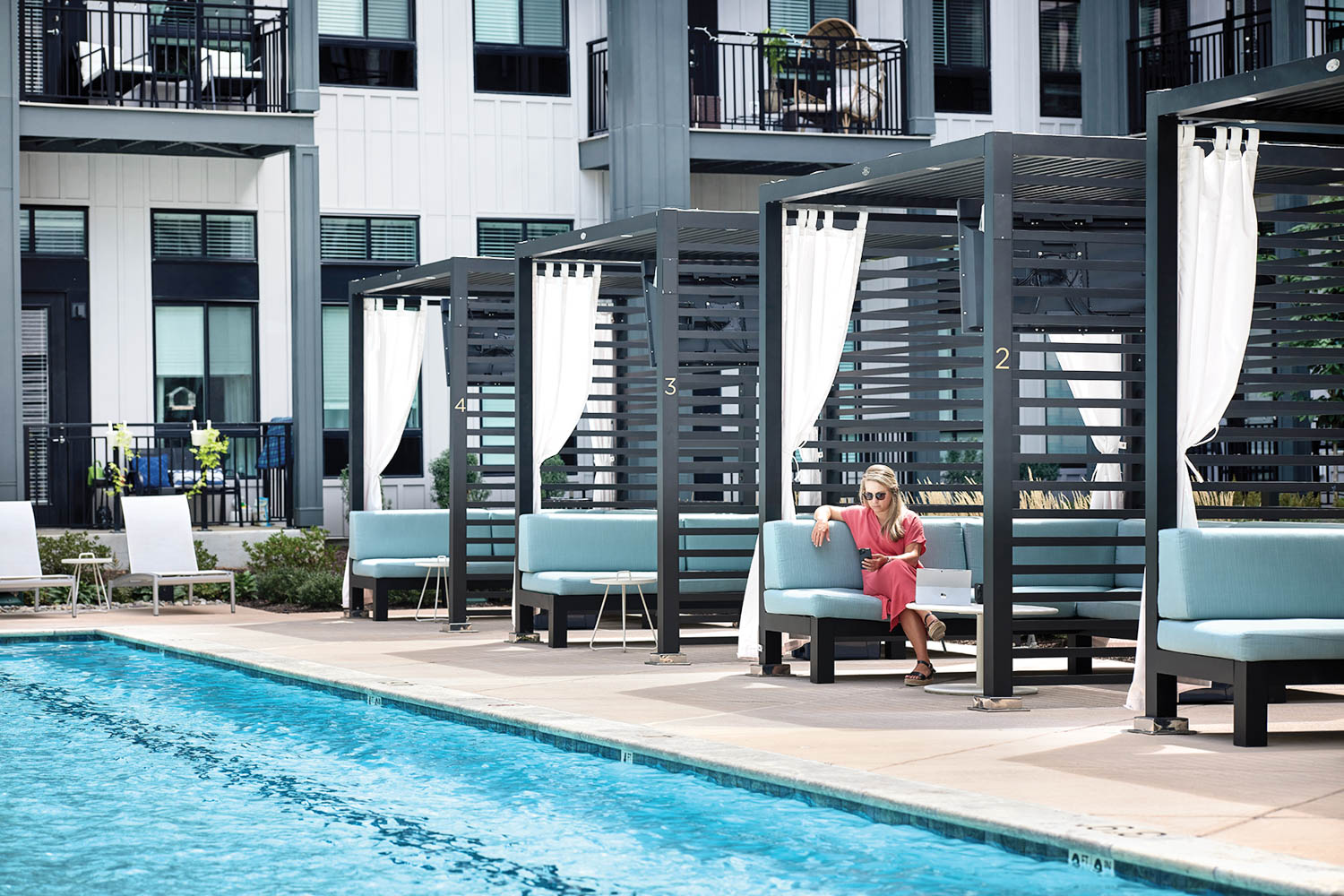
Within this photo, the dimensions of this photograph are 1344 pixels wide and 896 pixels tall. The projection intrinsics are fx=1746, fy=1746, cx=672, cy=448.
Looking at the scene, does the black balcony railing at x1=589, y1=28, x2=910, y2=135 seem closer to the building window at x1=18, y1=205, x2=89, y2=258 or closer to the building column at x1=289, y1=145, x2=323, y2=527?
the building column at x1=289, y1=145, x2=323, y2=527

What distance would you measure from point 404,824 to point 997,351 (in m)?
3.75

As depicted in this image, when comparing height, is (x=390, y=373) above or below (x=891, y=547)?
above

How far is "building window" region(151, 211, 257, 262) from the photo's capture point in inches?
763

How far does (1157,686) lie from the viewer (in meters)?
7.51

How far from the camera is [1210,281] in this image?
757cm

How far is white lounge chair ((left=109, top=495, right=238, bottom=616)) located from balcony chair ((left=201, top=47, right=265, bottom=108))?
481 centimetres

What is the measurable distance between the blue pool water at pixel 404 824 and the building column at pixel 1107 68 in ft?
46.5

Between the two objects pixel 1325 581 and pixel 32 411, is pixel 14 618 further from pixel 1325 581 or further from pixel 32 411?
pixel 1325 581

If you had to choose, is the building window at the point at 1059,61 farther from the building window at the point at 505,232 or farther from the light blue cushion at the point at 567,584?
the light blue cushion at the point at 567,584

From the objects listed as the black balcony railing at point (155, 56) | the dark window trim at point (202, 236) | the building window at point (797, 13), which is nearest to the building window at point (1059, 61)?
the building window at point (797, 13)

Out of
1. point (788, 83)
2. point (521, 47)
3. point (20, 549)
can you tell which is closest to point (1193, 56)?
point (788, 83)

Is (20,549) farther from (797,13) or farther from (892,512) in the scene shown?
(797,13)

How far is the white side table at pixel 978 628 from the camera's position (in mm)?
8484

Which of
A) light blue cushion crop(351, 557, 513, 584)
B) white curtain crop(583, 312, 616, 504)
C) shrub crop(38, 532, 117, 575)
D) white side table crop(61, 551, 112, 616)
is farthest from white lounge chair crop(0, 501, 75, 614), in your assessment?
white curtain crop(583, 312, 616, 504)
